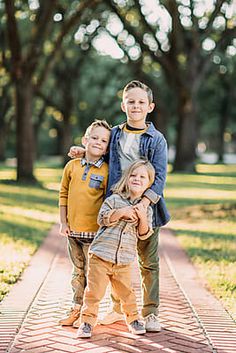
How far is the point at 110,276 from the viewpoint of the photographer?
5703mm

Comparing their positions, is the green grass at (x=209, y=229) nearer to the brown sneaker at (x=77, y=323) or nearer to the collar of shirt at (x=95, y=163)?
the brown sneaker at (x=77, y=323)

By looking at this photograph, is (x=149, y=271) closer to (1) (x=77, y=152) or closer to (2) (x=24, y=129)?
(1) (x=77, y=152)

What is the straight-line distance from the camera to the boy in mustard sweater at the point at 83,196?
5.75 metres

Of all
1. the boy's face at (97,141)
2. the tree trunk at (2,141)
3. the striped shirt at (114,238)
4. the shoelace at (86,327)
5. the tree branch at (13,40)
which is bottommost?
the tree trunk at (2,141)

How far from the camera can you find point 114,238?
218 inches

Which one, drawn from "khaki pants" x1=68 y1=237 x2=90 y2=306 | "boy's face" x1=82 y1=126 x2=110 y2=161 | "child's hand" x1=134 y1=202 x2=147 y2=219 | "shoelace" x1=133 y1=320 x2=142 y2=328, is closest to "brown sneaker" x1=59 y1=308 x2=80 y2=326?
"khaki pants" x1=68 y1=237 x2=90 y2=306

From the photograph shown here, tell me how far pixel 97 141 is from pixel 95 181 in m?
0.30

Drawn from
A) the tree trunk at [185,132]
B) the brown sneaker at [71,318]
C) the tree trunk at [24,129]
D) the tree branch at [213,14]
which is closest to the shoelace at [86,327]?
the brown sneaker at [71,318]

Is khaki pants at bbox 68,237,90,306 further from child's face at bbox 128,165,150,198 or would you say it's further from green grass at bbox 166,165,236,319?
green grass at bbox 166,165,236,319

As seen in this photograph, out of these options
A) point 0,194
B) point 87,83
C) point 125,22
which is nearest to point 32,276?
point 0,194

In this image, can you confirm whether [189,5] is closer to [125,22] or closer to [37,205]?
[125,22]

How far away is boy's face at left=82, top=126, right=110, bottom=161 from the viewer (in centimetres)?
576

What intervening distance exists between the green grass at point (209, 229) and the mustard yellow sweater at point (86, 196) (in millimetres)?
1671

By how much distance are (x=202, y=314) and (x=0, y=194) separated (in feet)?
45.5
